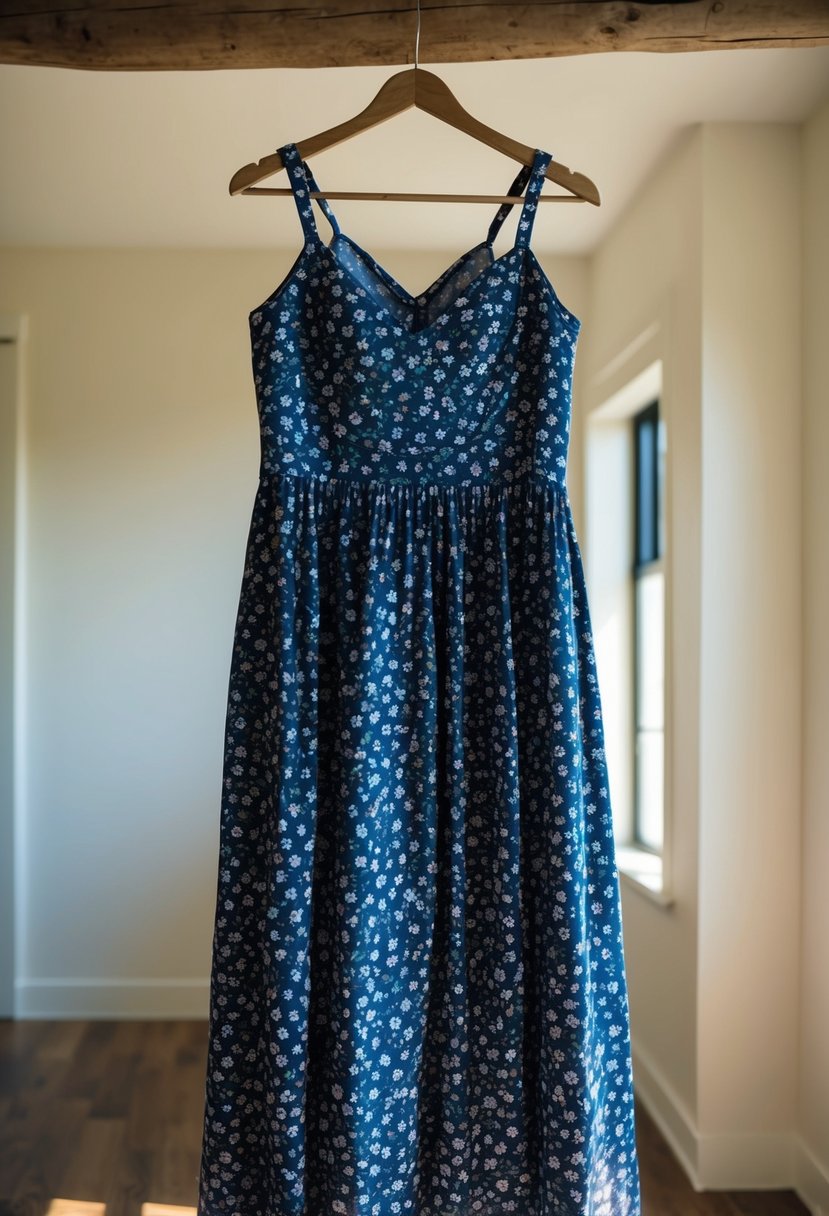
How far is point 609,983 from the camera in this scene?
143cm

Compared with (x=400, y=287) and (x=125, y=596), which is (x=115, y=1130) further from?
(x=400, y=287)

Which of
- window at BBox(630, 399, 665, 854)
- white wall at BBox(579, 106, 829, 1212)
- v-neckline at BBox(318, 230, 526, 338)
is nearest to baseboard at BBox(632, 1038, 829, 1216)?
white wall at BBox(579, 106, 829, 1212)

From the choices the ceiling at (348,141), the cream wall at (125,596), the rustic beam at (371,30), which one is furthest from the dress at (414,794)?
the cream wall at (125,596)

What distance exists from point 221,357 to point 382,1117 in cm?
310

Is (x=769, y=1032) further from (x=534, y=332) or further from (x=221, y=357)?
(x=221, y=357)

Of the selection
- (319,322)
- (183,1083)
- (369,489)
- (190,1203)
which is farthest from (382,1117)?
(183,1083)

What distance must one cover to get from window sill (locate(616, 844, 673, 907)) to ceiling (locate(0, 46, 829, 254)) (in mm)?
1844

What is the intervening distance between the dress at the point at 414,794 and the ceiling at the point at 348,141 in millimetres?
1365

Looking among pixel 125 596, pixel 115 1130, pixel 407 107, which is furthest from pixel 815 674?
pixel 125 596

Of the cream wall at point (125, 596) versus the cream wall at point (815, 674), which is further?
the cream wall at point (125, 596)

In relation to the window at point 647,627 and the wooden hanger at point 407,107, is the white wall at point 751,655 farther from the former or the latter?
the wooden hanger at point 407,107

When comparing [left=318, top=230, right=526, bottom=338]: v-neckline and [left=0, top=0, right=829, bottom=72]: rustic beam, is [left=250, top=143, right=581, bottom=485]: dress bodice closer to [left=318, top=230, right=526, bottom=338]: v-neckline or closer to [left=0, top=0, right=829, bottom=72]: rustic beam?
[left=318, top=230, right=526, bottom=338]: v-neckline

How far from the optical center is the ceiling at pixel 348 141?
8.52ft

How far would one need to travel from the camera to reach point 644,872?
352 centimetres
